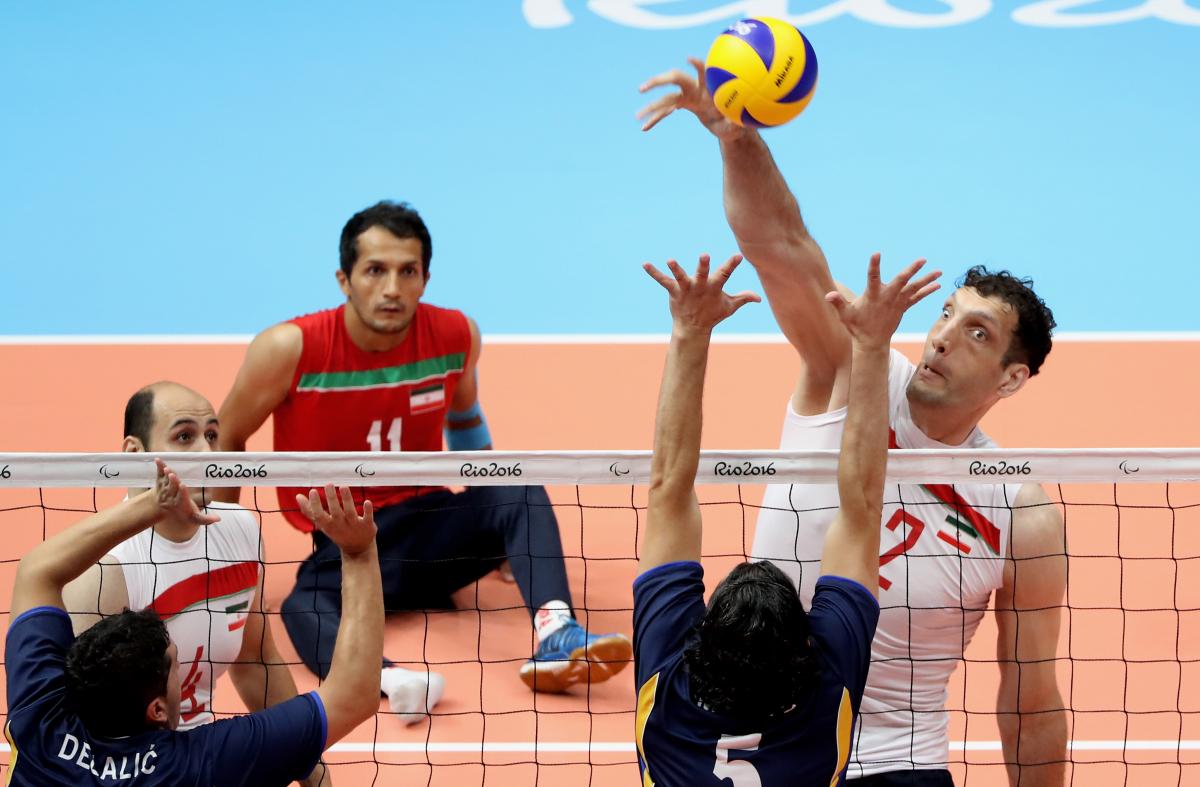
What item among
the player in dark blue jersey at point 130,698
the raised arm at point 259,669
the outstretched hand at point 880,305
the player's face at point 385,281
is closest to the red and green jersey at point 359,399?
the player's face at point 385,281

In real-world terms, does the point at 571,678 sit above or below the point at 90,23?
below

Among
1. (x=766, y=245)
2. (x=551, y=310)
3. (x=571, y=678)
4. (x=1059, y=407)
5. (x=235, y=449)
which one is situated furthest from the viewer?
(x=551, y=310)

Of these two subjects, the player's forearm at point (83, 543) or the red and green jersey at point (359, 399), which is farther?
the red and green jersey at point (359, 399)

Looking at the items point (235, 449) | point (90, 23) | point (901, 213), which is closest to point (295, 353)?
point (235, 449)

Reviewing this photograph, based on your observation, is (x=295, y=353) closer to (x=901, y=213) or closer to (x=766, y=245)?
(x=766, y=245)

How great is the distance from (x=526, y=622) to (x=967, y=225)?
567cm

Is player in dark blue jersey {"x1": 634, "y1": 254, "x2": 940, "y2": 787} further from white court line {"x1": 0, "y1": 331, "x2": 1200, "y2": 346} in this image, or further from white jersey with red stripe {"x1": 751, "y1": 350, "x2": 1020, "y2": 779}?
white court line {"x1": 0, "y1": 331, "x2": 1200, "y2": 346}

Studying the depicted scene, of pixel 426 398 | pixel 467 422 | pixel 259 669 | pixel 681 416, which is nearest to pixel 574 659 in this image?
pixel 259 669

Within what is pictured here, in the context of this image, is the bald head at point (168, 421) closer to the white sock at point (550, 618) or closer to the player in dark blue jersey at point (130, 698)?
the player in dark blue jersey at point (130, 698)

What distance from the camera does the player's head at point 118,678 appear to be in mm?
2969

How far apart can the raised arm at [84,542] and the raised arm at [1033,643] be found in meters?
2.11

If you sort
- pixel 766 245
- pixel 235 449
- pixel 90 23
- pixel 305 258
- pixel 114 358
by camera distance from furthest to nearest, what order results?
pixel 90 23, pixel 305 258, pixel 114 358, pixel 235 449, pixel 766 245

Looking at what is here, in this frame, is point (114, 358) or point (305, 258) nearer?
point (114, 358)

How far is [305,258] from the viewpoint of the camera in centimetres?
1000
